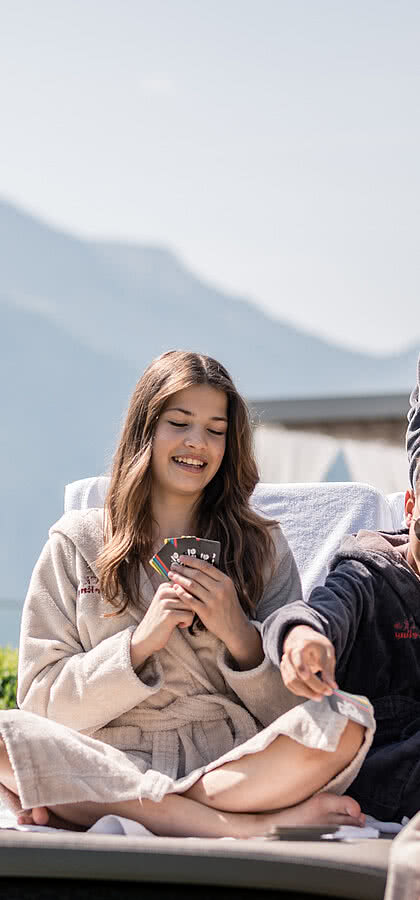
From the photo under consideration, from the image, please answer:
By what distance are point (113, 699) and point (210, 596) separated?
0.32 m

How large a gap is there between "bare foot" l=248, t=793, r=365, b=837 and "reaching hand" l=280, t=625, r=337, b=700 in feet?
0.83

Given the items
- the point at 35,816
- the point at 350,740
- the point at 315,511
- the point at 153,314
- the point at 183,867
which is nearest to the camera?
the point at 183,867

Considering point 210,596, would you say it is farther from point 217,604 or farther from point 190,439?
point 190,439

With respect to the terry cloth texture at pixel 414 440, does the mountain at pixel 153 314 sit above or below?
above

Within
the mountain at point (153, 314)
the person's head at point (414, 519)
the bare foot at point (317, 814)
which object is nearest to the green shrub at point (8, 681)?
the person's head at point (414, 519)

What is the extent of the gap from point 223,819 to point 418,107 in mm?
11774

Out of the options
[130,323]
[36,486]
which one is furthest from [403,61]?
[36,486]

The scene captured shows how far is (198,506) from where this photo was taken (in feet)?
9.66

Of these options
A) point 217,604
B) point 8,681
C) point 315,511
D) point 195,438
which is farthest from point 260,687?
point 8,681

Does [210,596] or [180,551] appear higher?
[180,551]

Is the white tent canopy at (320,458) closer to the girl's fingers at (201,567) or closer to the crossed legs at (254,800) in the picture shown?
the girl's fingers at (201,567)

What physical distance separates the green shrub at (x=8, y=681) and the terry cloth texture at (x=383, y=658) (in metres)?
2.53

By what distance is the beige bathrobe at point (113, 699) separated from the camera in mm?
2223

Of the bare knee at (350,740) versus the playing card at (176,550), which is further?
the playing card at (176,550)
